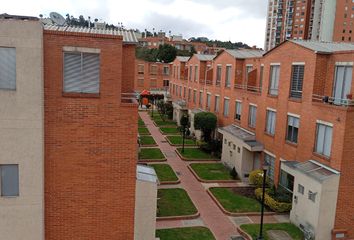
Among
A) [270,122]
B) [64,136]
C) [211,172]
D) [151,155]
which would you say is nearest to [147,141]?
[151,155]

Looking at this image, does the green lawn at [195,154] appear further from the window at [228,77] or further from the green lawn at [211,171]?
the window at [228,77]

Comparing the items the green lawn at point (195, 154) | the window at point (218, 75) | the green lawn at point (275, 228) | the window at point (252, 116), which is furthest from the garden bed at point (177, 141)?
the green lawn at point (275, 228)

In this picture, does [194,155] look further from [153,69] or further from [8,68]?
[153,69]

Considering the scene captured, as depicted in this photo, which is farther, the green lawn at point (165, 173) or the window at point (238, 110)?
the window at point (238, 110)

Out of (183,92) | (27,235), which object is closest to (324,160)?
(27,235)

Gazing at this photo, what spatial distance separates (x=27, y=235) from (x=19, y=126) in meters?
3.93

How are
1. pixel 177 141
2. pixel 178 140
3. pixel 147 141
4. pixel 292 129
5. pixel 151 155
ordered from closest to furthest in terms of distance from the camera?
1. pixel 292 129
2. pixel 151 155
3. pixel 147 141
4. pixel 177 141
5. pixel 178 140

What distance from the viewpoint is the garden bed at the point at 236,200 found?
21.4 meters

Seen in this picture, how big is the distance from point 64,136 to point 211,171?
60.6 ft

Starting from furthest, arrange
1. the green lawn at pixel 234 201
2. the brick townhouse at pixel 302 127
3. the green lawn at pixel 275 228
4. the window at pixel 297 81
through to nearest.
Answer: the window at pixel 297 81
the green lawn at pixel 234 201
the green lawn at pixel 275 228
the brick townhouse at pixel 302 127

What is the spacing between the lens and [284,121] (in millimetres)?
Result: 24141

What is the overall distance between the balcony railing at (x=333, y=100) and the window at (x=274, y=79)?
482cm

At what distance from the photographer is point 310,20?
369 feet

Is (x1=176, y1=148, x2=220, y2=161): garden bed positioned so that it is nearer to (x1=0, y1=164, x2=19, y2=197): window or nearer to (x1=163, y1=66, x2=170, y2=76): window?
(x1=0, y1=164, x2=19, y2=197): window
